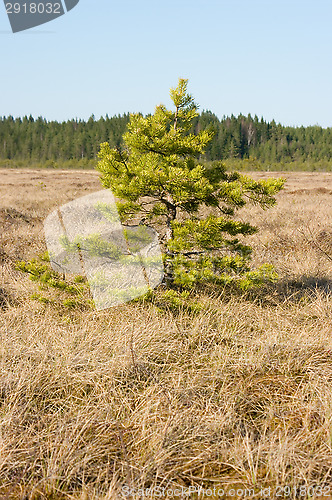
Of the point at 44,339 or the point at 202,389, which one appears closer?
the point at 202,389

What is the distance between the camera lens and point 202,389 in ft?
11.3

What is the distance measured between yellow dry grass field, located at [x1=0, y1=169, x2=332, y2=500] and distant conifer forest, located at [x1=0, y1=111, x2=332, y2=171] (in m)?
71.4

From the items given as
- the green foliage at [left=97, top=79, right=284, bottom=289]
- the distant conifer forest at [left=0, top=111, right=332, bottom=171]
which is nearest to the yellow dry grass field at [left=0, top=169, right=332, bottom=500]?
the green foliage at [left=97, top=79, right=284, bottom=289]

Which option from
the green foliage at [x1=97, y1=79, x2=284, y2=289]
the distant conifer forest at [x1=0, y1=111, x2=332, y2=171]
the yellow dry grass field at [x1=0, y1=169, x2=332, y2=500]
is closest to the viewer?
the yellow dry grass field at [x1=0, y1=169, x2=332, y2=500]

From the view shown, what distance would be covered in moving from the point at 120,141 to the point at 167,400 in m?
81.7

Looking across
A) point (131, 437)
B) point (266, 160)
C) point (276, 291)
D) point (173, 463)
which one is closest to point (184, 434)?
point (173, 463)

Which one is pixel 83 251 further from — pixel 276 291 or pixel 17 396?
pixel 276 291

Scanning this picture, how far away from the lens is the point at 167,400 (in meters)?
3.26

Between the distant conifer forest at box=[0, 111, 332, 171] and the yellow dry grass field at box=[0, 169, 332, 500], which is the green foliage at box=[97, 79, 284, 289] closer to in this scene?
the yellow dry grass field at box=[0, 169, 332, 500]

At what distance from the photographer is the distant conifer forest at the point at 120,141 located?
83.1 meters

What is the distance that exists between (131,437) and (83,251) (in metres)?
2.69

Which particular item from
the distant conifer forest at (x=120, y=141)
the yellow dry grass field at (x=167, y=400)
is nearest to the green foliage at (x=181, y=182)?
the yellow dry grass field at (x=167, y=400)

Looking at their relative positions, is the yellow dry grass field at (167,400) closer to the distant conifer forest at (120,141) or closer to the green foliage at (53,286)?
the green foliage at (53,286)

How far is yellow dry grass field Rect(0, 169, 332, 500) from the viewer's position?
2.62 metres
